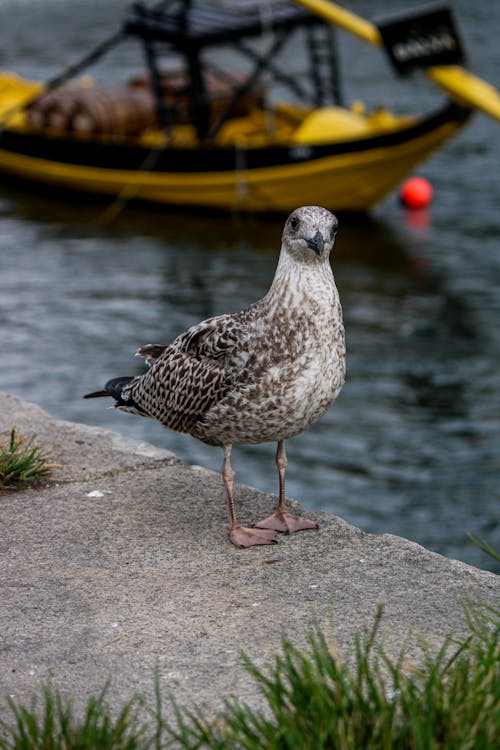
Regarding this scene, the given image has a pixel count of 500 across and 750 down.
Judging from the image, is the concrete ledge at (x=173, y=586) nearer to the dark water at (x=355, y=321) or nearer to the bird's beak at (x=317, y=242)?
the bird's beak at (x=317, y=242)

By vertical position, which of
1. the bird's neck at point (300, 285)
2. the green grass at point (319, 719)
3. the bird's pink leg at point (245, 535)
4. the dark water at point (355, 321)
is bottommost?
the dark water at point (355, 321)

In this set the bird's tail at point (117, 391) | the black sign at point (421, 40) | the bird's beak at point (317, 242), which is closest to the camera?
the bird's beak at point (317, 242)

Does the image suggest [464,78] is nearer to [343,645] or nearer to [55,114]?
[55,114]

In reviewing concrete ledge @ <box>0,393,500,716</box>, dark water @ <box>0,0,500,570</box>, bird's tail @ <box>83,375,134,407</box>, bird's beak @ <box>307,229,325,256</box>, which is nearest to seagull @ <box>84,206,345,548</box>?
bird's beak @ <box>307,229,325,256</box>

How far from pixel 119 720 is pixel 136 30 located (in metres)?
15.1

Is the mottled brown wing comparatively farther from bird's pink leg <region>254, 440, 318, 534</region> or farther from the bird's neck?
bird's pink leg <region>254, 440, 318, 534</region>

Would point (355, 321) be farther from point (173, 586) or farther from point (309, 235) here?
point (173, 586)

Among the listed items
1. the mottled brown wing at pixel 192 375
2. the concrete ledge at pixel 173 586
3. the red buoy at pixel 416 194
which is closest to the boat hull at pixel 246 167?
the red buoy at pixel 416 194

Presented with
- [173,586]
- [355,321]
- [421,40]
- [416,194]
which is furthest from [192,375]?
[416,194]

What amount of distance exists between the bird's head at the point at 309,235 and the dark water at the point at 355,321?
442 centimetres

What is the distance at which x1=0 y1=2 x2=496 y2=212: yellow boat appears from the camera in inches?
663

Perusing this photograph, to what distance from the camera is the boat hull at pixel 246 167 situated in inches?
659

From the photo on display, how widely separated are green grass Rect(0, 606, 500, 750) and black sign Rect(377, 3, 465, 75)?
13.5m

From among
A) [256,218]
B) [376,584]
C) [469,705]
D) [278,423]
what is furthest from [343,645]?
[256,218]
